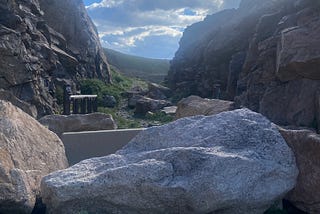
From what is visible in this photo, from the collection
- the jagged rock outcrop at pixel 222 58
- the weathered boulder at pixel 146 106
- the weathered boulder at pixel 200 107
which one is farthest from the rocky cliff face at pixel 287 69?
the jagged rock outcrop at pixel 222 58

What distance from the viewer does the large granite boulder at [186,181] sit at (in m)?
5.50

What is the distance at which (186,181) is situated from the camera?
217 inches

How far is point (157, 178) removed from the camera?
557 cm

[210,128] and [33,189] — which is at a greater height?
[210,128]

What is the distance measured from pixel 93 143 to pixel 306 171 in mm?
4500

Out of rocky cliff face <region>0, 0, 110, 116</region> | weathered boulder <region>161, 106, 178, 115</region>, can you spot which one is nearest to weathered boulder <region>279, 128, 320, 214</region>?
weathered boulder <region>161, 106, 178, 115</region>

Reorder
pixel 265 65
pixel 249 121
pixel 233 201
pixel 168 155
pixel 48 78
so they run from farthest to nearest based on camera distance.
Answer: pixel 48 78, pixel 265 65, pixel 249 121, pixel 168 155, pixel 233 201

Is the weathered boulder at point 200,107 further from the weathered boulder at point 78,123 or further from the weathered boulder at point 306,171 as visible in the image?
the weathered boulder at point 306,171

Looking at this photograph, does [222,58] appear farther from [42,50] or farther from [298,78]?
[298,78]

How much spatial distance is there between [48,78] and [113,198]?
2890 centimetres

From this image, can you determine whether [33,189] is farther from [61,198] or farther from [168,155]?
[168,155]

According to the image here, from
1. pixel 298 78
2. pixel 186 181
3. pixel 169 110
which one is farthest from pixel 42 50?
pixel 186 181

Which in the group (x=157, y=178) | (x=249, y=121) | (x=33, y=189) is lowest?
(x=33, y=189)

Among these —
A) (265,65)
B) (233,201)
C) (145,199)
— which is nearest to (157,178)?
(145,199)
